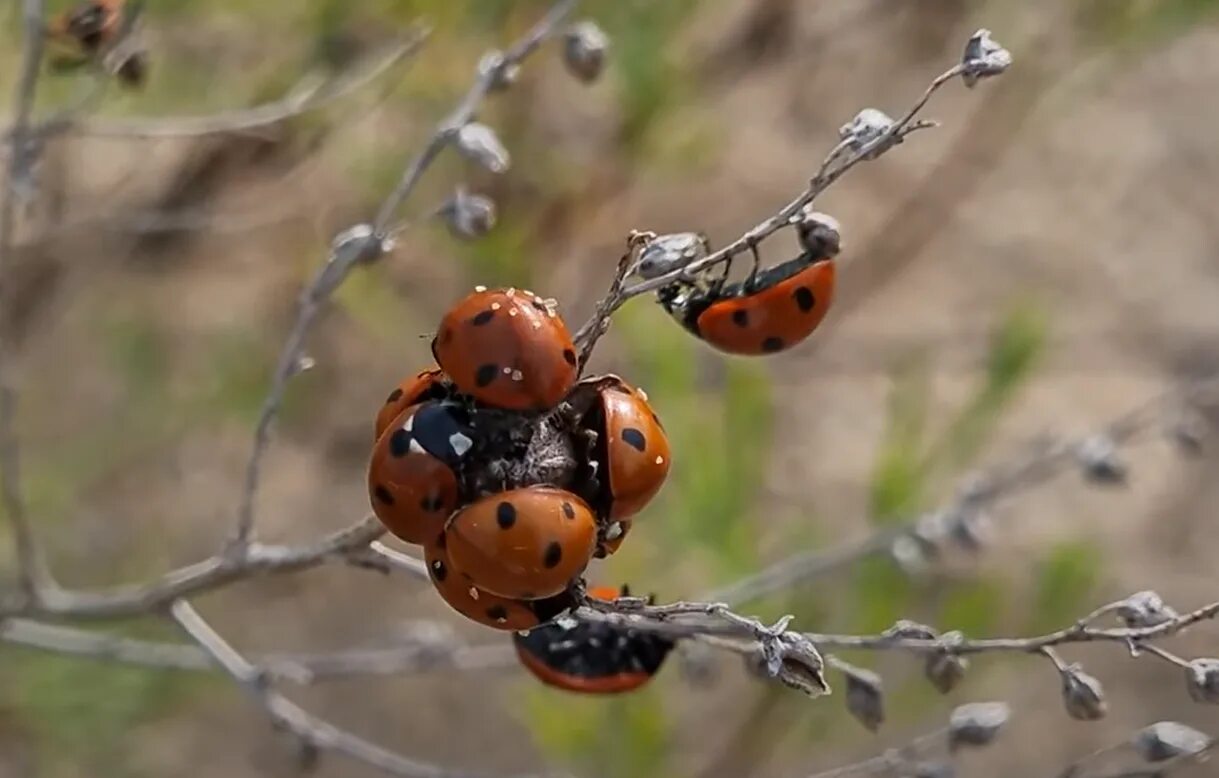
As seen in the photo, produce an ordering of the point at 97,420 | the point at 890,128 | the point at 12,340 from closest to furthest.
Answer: the point at 890,128
the point at 12,340
the point at 97,420

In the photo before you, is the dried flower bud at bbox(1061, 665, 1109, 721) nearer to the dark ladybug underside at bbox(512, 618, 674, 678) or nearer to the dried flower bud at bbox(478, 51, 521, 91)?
the dark ladybug underside at bbox(512, 618, 674, 678)

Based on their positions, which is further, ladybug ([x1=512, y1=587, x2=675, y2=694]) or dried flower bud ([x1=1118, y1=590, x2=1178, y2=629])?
ladybug ([x1=512, y1=587, x2=675, y2=694])

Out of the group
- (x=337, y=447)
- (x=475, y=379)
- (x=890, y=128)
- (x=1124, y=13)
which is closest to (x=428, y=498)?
(x=475, y=379)

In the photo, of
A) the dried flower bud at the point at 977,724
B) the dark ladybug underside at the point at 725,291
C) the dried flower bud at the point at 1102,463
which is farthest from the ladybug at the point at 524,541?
the dried flower bud at the point at 1102,463

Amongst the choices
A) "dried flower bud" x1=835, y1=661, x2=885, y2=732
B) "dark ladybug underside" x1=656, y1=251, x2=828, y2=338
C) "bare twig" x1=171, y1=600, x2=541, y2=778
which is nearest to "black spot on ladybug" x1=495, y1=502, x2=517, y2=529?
"dark ladybug underside" x1=656, y1=251, x2=828, y2=338

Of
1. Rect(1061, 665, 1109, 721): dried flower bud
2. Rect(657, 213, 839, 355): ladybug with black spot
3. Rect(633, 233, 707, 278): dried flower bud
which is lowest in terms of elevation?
Rect(1061, 665, 1109, 721): dried flower bud

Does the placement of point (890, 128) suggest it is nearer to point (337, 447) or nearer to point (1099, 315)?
point (337, 447)

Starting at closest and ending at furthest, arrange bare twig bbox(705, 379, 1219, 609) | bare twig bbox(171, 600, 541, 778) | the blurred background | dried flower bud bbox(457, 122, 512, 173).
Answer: dried flower bud bbox(457, 122, 512, 173), bare twig bbox(171, 600, 541, 778), bare twig bbox(705, 379, 1219, 609), the blurred background

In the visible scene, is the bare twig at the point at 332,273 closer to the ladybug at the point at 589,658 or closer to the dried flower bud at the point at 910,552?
the ladybug at the point at 589,658

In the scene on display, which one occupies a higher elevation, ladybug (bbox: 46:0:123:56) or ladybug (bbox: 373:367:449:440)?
ladybug (bbox: 46:0:123:56)
